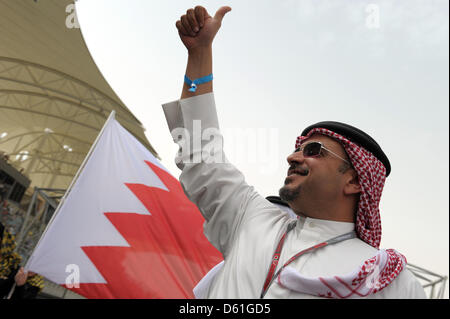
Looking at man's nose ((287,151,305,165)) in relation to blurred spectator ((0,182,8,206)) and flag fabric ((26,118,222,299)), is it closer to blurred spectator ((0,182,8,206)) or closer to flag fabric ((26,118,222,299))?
flag fabric ((26,118,222,299))

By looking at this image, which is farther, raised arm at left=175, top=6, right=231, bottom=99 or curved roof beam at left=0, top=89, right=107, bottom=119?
curved roof beam at left=0, top=89, right=107, bottom=119

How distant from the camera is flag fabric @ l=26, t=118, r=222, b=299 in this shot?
113 inches

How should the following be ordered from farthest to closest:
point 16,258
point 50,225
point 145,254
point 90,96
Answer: point 90,96 < point 16,258 < point 145,254 < point 50,225

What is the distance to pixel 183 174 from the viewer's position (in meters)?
1.25

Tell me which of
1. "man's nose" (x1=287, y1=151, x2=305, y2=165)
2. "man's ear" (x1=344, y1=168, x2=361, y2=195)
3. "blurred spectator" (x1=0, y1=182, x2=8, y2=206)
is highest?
"man's nose" (x1=287, y1=151, x2=305, y2=165)

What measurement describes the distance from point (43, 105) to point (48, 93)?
62cm

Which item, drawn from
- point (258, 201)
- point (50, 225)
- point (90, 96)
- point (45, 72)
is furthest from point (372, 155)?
point (90, 96)

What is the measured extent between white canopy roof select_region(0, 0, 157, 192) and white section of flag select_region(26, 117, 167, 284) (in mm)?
1727

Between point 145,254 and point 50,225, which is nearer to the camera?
point 50,225

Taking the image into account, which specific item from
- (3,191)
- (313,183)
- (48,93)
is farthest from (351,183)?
(48,93)

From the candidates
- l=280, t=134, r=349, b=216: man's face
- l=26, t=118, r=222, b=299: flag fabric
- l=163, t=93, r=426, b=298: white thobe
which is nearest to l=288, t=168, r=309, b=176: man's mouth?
l=280, t=134, r=349, b=216: man's face

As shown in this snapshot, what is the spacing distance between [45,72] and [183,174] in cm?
760

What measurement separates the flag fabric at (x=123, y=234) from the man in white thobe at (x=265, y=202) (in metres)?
2.16
